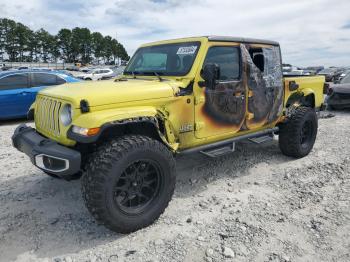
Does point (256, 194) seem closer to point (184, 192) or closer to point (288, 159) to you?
point (184, 192)

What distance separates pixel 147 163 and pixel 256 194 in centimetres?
161

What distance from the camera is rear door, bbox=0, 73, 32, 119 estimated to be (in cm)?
864

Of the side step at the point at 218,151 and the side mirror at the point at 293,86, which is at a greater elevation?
the side mirror at the point at 293,86

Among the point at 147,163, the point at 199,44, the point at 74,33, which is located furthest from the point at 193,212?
the point at 74,33

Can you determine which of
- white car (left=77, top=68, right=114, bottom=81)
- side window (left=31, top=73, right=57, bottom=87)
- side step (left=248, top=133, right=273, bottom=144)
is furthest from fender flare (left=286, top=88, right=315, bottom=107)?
white car (left=77, top=68, right=114, bottom=81)

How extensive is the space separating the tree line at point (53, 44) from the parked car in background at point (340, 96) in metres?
75.1

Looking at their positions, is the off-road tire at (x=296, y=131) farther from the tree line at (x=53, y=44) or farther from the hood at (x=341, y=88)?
the tree line at (x=53, y=44)

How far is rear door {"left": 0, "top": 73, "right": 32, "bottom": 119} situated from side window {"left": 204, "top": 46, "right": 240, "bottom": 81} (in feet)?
20.6

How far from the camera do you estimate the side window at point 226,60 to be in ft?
13.9

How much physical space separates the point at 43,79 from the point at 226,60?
6562mm

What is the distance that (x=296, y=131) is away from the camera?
5.41 meters

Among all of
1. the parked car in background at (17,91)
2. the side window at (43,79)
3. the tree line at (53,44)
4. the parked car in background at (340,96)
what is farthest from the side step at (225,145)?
the tree line at (53,44)

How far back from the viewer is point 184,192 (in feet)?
14.3

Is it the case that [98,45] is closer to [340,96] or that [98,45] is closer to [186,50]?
[340,96]
